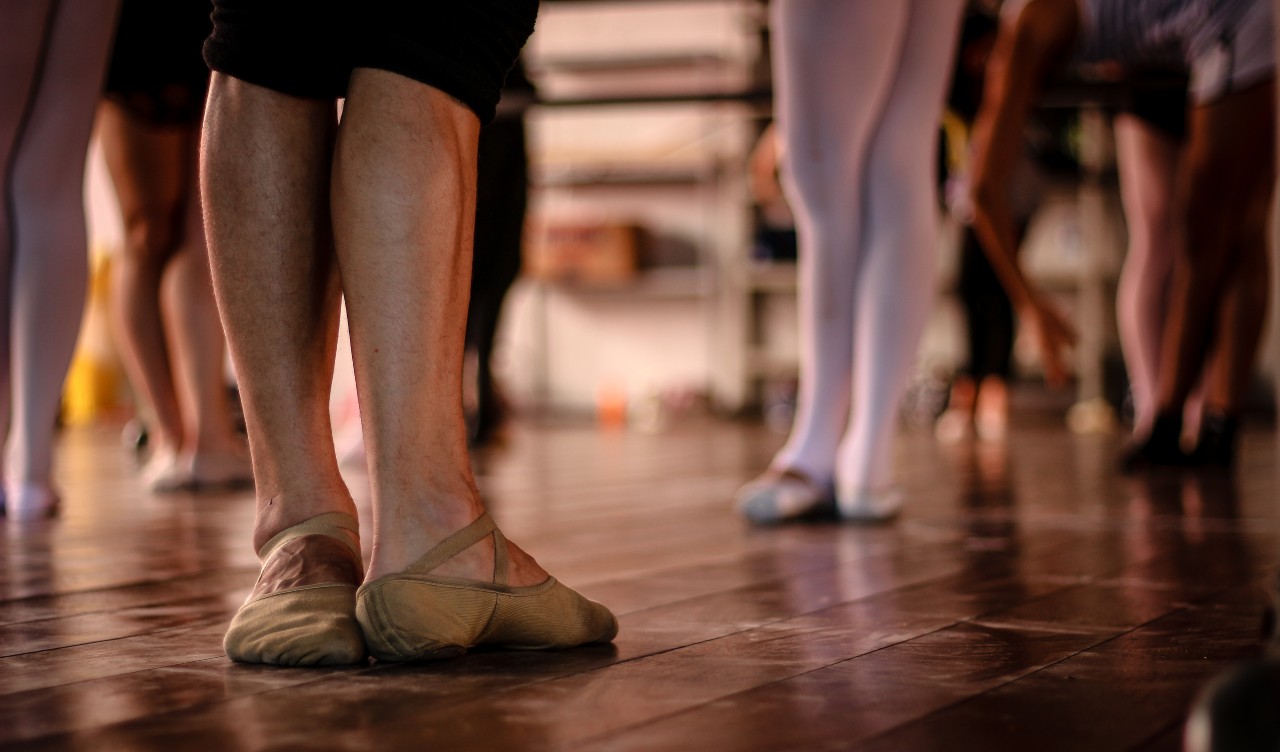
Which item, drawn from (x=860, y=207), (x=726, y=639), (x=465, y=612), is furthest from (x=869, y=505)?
(x=465, y=612)

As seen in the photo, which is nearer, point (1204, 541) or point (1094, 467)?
point (1204, 541)

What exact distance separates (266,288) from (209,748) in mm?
354

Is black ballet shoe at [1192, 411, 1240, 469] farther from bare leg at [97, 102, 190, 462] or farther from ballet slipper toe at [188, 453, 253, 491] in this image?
bare leg at [97, 102, 190, 462]

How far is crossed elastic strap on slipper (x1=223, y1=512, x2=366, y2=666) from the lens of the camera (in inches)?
30.5

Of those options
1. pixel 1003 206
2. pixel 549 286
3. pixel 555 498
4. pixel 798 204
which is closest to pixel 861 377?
pixel 798 204

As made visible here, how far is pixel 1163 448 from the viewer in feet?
8.11

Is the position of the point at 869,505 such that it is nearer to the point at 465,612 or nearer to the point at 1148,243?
the point at 465,612

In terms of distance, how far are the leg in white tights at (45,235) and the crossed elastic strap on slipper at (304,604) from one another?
3.28 feet

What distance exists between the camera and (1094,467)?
2.61 metres

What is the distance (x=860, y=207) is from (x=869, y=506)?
1.28 feet

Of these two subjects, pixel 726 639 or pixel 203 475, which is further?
pixel 203 475

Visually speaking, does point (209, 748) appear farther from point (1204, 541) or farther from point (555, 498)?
point (555, 498)

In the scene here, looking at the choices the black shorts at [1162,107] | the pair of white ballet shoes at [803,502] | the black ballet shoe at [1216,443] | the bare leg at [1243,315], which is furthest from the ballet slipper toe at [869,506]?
the black shorts at [1162,107]

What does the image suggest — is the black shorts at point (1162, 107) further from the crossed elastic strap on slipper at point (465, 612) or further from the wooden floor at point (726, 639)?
the crossed elastic strap on slipper at point (465, 612)
